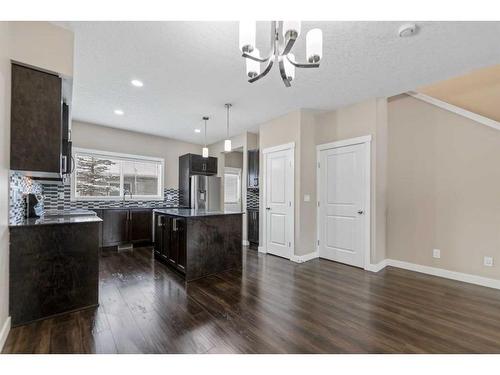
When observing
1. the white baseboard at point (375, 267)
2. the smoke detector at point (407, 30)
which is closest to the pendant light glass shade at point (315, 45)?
the smoke detector at point (407, 30)

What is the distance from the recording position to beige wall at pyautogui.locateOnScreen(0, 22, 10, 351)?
174 cm

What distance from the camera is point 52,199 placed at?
4559mm

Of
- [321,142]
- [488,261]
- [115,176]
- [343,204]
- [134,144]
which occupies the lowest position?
[488,261]

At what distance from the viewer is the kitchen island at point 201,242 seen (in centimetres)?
315

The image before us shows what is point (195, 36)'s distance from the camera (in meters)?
2.21

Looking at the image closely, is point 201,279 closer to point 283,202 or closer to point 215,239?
point 215,239

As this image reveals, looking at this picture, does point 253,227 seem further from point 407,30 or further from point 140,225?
point 407,30

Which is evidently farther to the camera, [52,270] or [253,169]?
[253,169]

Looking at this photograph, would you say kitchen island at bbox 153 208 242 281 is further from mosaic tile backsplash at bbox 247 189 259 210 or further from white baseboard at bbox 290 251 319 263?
mosaic tile backsplash at bbox 247 189 259 210

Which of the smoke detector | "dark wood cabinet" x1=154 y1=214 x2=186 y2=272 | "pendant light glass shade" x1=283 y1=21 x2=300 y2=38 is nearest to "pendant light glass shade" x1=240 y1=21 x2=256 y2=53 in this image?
"pendant light glass shade" x1=283 y1=21 x2=300 y2=38

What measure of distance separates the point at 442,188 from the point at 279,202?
2.49 meters

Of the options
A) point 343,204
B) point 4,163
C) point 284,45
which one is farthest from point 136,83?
point 343,204

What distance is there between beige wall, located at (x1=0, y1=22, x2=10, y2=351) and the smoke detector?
3.22 metres

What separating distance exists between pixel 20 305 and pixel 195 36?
285 centimetres
